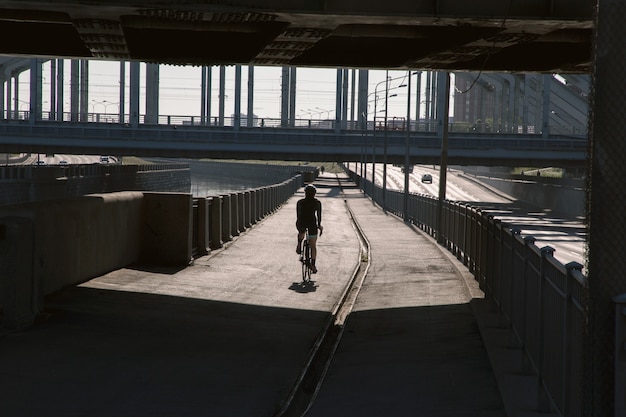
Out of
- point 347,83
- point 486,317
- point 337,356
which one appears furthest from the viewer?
point 347,83

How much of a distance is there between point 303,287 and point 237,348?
809cm

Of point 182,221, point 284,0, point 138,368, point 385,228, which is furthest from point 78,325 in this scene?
point 385,228

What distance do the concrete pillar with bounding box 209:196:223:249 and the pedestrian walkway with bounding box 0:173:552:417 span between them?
4.89 metres

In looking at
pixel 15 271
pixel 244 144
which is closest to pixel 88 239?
pixel 15 271

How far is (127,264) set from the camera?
21.6 m

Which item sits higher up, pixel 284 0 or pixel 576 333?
pixel 284 0

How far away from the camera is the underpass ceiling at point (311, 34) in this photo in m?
18.9

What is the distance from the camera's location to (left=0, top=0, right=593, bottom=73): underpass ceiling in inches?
742

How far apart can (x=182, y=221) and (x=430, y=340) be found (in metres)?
9.19

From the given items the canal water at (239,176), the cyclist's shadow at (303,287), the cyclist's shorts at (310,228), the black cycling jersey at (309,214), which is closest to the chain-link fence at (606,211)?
the cyclist's shadow at (303,287)

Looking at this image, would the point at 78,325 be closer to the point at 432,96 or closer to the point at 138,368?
the point at 138,368

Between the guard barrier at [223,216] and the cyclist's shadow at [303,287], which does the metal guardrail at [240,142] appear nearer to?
the guard barrier at [223,216]

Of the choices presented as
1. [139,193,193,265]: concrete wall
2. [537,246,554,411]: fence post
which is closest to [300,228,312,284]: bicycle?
[139,193,193,265]: concrete wall

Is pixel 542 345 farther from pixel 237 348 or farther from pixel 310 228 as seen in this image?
pixel 310 228
